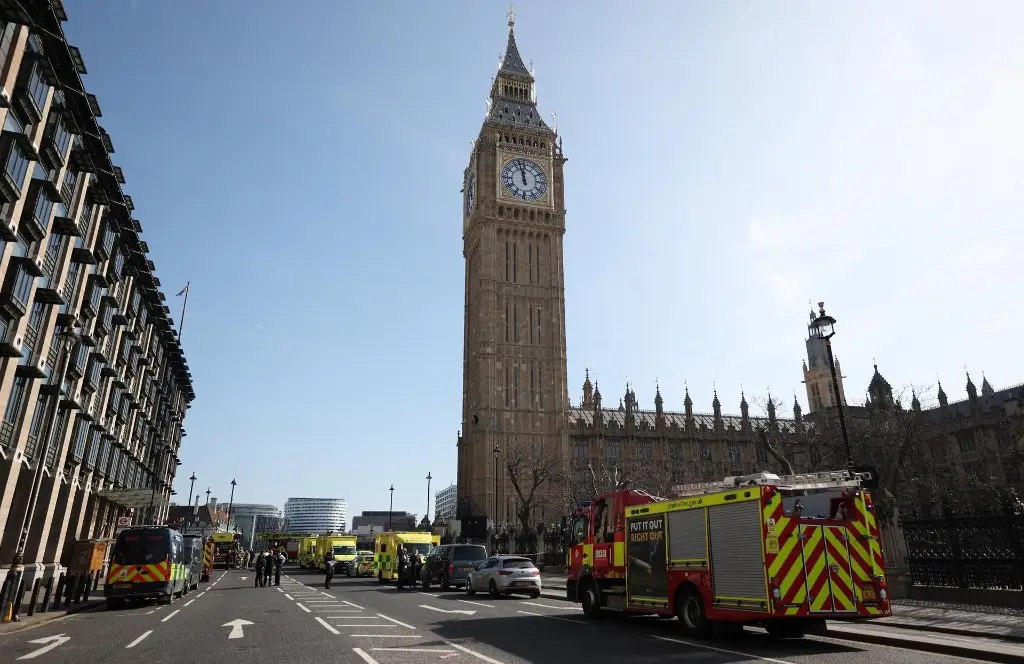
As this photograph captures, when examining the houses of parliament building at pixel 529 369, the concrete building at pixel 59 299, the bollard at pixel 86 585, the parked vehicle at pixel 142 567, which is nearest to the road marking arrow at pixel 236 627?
the parked vehicle at pixel 142 567

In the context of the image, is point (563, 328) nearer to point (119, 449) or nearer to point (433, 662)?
point (119, 449)

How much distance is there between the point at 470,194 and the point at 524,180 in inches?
359

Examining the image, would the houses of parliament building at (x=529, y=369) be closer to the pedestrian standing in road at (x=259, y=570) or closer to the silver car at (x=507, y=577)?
the pedestrian standing in road at (x=259, y=570)

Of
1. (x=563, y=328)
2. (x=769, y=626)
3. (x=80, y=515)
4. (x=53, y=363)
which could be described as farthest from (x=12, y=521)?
(x=563, y=328)

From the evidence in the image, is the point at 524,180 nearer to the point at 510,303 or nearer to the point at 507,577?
the point at 510,303

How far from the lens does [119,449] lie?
139 ft

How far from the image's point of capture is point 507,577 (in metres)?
24.5

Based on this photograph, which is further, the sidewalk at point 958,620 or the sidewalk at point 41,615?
the sidewalk at point 41,615

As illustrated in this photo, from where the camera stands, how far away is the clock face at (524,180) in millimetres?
84938

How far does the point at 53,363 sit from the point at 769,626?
30.9 metres

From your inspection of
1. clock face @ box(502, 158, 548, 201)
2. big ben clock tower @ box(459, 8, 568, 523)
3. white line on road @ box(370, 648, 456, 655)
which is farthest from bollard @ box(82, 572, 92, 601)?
clock face @ box(502, 158, 548, 201)

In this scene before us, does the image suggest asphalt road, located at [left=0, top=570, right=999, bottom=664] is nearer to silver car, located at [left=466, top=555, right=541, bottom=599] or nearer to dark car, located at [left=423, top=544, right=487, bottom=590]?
silver car, located at [left=466, top=555, right=541, bottom=599]

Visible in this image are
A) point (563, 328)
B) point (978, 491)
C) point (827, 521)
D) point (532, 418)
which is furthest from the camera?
point (563, 328)

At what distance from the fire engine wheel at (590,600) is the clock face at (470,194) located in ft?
244
